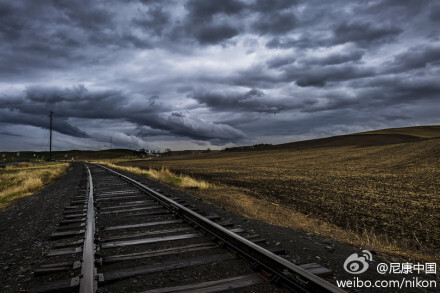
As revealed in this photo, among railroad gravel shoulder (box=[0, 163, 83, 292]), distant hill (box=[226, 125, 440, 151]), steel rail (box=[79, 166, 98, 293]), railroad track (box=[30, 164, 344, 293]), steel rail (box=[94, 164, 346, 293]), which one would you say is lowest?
railroad gravel shoulder (box=[0, 163, 83, 292])

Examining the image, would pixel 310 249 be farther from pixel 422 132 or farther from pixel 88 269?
pixel 422 132

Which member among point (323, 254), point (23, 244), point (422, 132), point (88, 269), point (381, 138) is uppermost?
point (422, 132)

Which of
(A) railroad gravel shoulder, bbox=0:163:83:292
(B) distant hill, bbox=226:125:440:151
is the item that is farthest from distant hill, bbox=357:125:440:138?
(A) railroad gravel shoulder, bbox=0:163:83:292

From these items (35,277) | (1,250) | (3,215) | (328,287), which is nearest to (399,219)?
(328,287)

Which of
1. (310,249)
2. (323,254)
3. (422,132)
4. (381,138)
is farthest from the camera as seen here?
(422,132)

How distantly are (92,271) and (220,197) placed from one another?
26.8 feet

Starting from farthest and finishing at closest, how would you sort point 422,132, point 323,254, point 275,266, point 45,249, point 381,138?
1. point 422,132
2. point 381,138
3. point 45,249
4. point 323,254
5. point 275,266

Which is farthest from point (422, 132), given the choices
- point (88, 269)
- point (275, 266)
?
point (88, 269)

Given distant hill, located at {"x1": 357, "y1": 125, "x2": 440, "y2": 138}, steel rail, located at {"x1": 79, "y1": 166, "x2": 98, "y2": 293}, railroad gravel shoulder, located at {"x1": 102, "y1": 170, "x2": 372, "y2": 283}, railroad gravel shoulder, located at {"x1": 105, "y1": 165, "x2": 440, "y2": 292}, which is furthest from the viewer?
distant hill, located at {"x1": 357, "y1": 125, "x2": 440, "y2": 138}

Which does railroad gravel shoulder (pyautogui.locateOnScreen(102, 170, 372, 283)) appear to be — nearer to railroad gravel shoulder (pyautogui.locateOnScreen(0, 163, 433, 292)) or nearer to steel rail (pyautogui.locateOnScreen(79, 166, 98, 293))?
railroad gravel shoulder (pyautogui.locateOnScreen(0, 163, 433, 292))

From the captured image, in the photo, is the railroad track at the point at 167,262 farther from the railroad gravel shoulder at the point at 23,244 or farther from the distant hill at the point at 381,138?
the distant hill at the point at 381,138

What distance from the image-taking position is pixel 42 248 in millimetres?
4680

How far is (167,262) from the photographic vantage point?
12.2 feet

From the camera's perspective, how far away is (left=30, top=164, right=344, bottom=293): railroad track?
3.06 meters
